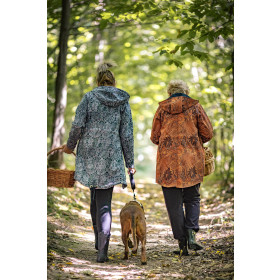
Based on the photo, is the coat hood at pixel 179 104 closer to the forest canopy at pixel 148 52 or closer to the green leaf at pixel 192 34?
the forest canopy at pixel 148 52

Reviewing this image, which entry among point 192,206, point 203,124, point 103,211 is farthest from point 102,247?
point 203,124

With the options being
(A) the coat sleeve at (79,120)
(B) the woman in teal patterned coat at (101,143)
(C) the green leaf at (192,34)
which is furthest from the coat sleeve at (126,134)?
(C) the green leaf at (192,34)

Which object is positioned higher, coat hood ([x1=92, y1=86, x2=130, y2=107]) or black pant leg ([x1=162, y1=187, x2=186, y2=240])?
coat hood ([x1=92, y1=86, x2=130, y2=107])

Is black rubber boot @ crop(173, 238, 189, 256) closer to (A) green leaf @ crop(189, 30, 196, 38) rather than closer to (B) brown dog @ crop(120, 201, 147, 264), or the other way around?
(B) brown dog @ crop(120, 201, 147, 264)

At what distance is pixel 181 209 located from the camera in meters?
4.12

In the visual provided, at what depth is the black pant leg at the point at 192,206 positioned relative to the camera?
412 cm

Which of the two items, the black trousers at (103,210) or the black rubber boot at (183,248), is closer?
the black trousers at (103,210)

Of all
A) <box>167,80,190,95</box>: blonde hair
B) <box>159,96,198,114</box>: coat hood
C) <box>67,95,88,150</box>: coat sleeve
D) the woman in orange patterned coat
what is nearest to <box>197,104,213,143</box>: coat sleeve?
the woman in orange patterned coat

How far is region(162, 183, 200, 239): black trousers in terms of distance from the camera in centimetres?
409

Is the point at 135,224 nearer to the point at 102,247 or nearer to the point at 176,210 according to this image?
the point at 102,247

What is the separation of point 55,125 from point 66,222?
171 centimetres

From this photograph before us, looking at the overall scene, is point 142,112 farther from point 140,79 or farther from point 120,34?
point 120,34

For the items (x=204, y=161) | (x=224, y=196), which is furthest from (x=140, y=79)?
(x=204, y=161)

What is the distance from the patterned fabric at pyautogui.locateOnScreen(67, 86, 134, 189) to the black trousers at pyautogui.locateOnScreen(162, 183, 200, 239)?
2.08 feet
